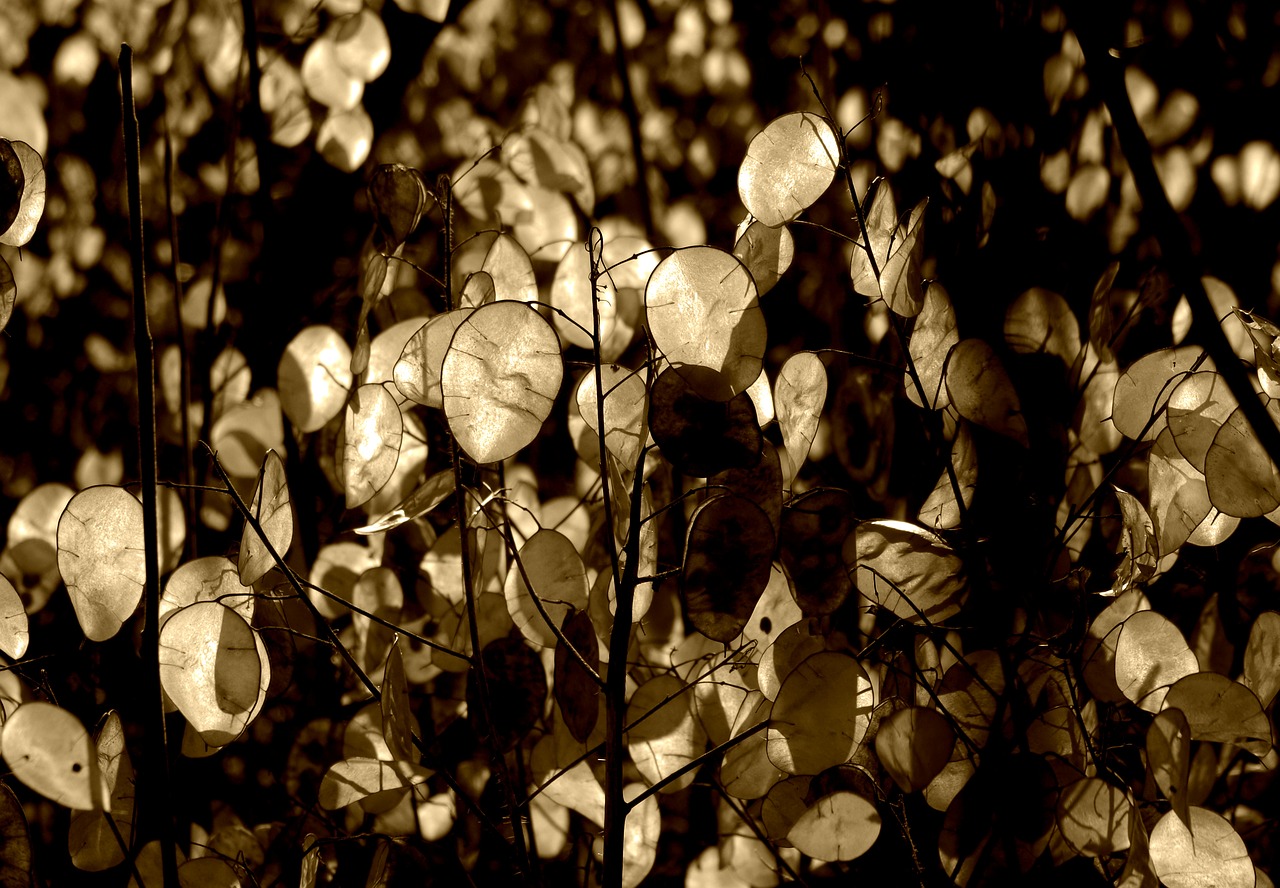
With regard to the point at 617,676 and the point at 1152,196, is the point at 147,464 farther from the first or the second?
the point at 1152,196

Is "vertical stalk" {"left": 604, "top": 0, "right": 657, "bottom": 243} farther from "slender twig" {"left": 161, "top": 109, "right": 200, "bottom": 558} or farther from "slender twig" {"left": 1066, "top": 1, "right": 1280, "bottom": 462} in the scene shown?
"slender twig" {"left": 1066, "top": 1, "right": 1280, "bottom": 462}

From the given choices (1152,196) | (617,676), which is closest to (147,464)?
(617,676)

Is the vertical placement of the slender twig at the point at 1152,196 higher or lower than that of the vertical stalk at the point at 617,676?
higher

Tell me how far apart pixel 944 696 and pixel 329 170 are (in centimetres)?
69

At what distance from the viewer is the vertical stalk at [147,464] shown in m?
0.36

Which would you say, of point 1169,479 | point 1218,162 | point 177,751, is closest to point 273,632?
point 177,751

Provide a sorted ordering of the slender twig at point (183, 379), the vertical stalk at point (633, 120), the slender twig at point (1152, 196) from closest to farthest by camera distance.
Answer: the slender twig at point (1152, 196) → the slender twig at point (183, 379) → the vertical stalk at point (633, 120)

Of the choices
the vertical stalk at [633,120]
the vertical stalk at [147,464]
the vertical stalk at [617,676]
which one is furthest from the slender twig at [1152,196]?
the vertical stalk at [633,120]

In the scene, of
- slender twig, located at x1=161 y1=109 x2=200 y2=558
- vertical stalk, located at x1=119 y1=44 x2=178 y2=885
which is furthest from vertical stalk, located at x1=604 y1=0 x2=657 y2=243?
vertical stalk, located at x1=119 y1=44 x2=178 y2=885

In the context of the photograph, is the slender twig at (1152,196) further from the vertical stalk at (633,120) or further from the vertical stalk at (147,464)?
the vertical stalk at (633,120)

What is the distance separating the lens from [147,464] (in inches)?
14.4

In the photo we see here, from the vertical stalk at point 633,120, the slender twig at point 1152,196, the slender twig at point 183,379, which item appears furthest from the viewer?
the vertical stalk at point 633,120

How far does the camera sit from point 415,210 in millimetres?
443

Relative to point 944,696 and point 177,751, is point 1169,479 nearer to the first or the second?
point 944,696
